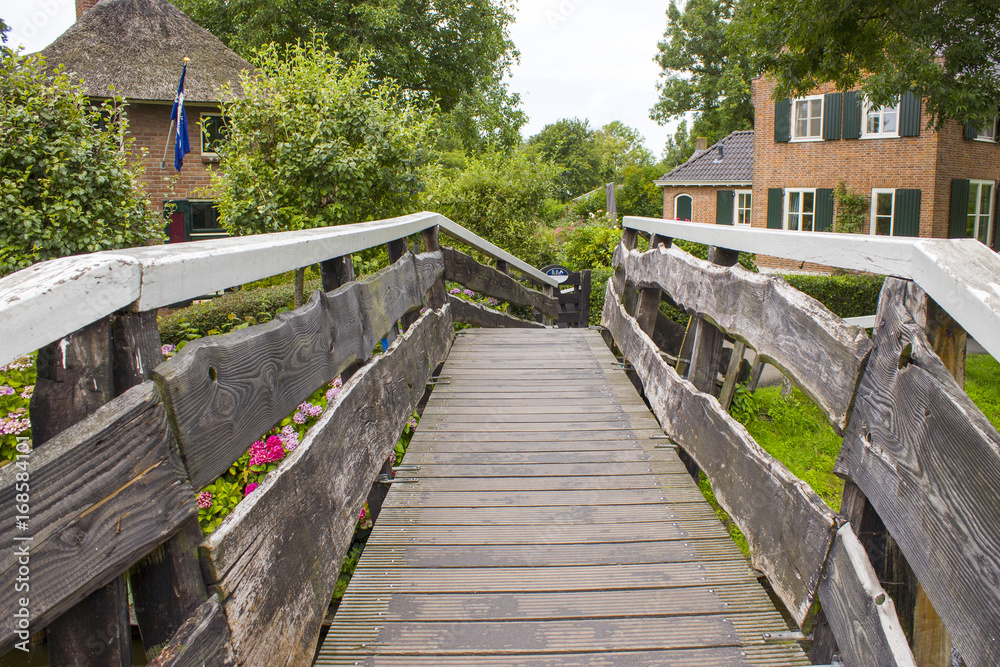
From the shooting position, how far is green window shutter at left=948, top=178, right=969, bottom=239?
1634cm

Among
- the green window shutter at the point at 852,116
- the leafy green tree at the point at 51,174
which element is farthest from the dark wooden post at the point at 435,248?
the green window shutter at the point at 852,116

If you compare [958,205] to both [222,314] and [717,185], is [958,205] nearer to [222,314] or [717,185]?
[717,185]

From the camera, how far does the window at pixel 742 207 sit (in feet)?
80.6

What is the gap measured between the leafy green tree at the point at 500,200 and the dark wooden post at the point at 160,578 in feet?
37.9

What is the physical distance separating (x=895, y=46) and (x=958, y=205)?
9.49m

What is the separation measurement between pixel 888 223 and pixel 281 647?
758 inches

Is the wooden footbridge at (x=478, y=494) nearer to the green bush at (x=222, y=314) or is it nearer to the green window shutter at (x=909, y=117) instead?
the green bush at (x=222, y=314)

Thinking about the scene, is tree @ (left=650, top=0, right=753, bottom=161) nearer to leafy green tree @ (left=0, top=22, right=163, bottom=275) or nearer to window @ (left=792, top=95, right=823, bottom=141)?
window @ (left=792, top=95, right=823, bottom=141)

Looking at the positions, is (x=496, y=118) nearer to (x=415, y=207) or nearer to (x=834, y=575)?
(x=415, y=207)

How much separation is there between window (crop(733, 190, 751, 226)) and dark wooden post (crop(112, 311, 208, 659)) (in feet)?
84.0

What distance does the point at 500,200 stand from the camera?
1302 cm

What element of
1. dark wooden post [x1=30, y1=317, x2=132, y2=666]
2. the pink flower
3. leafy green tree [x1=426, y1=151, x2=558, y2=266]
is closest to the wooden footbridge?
dark wooden post [x1=30, y1=317, x2=132, y2=666]

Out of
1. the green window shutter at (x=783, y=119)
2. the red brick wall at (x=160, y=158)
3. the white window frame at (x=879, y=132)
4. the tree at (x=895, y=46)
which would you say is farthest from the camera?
the green window shutter at (x=783, y=119)

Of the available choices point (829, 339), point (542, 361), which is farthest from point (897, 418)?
point (542, 361)
